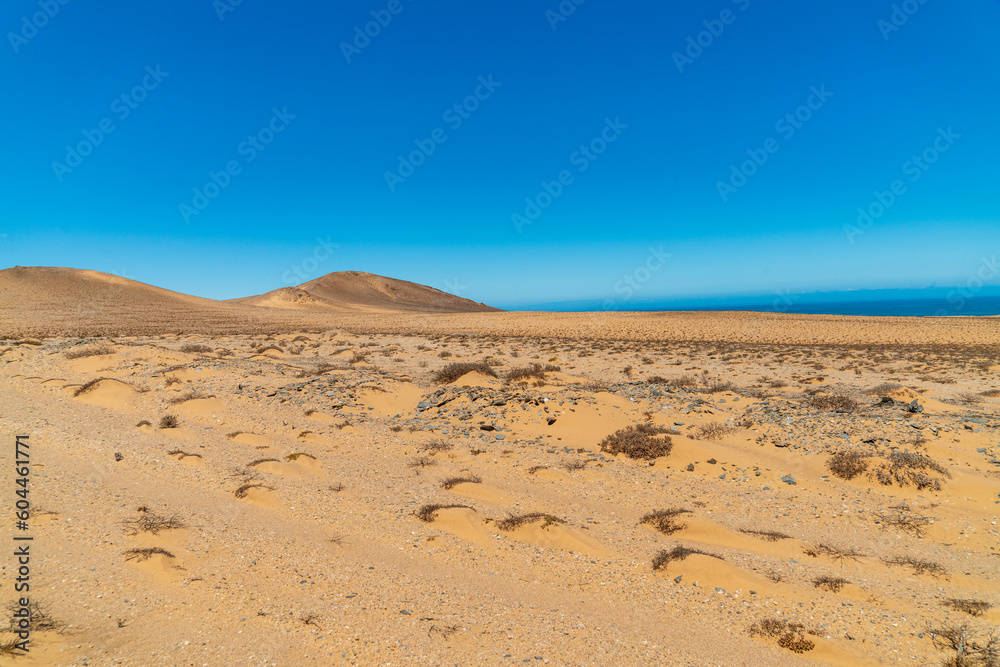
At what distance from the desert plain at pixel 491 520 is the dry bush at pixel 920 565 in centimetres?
6

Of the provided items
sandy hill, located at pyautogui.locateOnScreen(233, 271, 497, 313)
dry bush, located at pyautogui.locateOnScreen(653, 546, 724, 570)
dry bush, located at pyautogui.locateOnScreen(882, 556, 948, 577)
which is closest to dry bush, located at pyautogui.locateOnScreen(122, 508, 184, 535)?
dry bush, located at pyautogui.locateOnScreen(653, 546, 724, 570)

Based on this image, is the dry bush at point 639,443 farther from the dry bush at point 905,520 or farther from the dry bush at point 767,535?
the dry bush at point 905,520

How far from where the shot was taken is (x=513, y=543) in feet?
20.2

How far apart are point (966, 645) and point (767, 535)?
94.6 inches

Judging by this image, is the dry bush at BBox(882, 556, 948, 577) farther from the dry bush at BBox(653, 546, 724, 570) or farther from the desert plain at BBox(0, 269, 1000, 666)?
the dry bush at BBox(653, 546, 724, 570)

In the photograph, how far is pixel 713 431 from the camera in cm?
1020

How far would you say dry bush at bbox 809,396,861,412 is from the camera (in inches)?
448

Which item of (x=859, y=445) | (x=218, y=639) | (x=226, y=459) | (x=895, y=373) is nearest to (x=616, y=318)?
(x=895, y=373)

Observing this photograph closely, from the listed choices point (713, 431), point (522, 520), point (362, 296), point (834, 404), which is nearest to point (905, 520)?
point (713, 431)

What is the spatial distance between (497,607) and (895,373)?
23890 millimetres

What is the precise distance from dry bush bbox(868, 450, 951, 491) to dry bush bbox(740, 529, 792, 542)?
3.00m

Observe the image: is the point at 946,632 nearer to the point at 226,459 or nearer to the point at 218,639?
the point at 218,639

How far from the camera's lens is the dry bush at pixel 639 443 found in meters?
9.30

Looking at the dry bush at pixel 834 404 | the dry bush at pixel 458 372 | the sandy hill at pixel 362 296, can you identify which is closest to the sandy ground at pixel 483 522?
the dry bush at pixel 834 404
